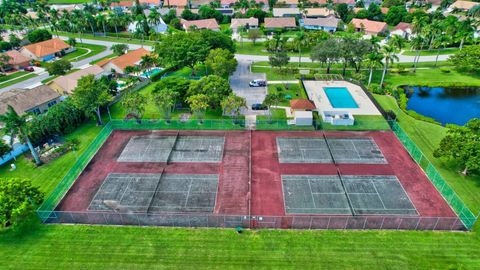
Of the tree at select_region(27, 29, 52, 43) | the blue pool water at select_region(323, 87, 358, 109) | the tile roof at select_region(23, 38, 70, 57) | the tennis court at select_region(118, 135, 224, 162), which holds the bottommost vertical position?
the tennis court at select_region(118, 135, 224, 162)

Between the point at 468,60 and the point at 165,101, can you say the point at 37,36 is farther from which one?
the point at 468,60

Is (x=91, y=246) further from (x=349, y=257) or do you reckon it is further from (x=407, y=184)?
(x=407, y=184)

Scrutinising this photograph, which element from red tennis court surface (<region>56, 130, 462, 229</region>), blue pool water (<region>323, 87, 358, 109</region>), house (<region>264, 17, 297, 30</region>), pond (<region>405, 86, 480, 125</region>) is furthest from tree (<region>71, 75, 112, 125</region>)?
house (<region>264, 17, 297, 30</region>)

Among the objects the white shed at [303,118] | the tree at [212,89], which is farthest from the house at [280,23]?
the white shed at [303,118]

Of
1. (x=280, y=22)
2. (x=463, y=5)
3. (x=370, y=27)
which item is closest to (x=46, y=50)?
(x=280, y=22)

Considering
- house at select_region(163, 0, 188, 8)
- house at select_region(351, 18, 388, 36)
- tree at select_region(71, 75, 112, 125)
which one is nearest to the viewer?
tree at select_region(71, 75, 112, 125)

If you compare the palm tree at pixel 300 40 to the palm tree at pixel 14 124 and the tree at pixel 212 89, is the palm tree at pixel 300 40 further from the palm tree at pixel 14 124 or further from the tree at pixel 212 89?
the palm tree at pixel 14 124

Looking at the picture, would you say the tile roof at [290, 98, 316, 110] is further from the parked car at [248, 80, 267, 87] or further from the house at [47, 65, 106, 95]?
the house at [47, 65, 106, 95]
